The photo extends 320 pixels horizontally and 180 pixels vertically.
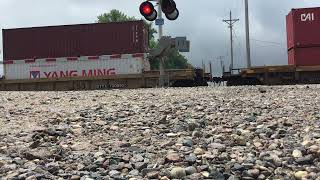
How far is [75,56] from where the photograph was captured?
113ft

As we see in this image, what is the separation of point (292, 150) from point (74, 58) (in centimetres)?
2808

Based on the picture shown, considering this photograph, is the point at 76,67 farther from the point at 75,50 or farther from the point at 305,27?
the point at 305,27

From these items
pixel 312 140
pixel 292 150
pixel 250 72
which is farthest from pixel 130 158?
pixel 250 72

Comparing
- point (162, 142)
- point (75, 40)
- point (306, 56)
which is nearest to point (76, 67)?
point (75, 40)

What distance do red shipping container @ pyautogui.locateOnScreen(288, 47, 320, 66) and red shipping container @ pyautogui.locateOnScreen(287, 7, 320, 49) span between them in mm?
272

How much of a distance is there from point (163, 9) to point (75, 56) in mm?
19896

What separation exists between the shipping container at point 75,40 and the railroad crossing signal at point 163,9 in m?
17.5

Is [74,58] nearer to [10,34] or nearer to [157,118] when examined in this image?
[10,34]

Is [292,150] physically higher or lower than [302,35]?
lower

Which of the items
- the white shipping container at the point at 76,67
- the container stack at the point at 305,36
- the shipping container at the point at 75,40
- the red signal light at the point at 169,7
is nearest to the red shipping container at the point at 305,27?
the container stack at the point at 305,36

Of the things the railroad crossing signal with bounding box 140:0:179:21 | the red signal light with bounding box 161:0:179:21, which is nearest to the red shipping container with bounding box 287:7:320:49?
the railroad crossing signal with bounding box 140:0:179:21

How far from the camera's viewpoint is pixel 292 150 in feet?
23.5

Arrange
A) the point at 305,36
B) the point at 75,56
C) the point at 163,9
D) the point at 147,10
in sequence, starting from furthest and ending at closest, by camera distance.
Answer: the point at 75,56 < the point at 305,36 < the point at 147,10 < the point at 163,9

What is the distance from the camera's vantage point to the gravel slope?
6320mm
